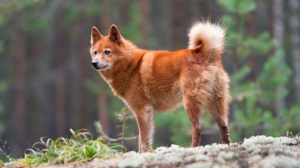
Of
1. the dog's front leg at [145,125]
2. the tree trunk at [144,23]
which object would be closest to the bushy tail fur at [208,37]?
the dog's front leg at [145,125]

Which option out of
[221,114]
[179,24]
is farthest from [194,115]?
[179,24]

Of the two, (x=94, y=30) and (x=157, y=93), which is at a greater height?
(x=94, y=30)

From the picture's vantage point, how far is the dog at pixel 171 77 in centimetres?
620

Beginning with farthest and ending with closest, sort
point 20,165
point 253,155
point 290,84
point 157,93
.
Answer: point 290,84
point 157,93
point 20,165
point 253,155

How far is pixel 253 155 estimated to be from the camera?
4.75 metres

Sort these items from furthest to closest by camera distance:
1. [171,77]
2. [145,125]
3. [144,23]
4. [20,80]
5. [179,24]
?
[20,80] → [144,23] → [179,24] → [145,125] → [171,77]

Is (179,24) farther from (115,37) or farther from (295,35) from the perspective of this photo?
(295,35)

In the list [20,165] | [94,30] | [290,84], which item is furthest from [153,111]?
[290,84]

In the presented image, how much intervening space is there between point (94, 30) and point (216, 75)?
224 centimetres

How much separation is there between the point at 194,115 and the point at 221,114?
37 centimetres

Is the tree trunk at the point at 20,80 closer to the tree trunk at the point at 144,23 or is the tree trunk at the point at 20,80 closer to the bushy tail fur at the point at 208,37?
the tree trunk at the point at 144,23

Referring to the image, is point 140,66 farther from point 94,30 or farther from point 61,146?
point 61,146

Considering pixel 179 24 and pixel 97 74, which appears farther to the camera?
pixel 97 74

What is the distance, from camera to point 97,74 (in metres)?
25.5
